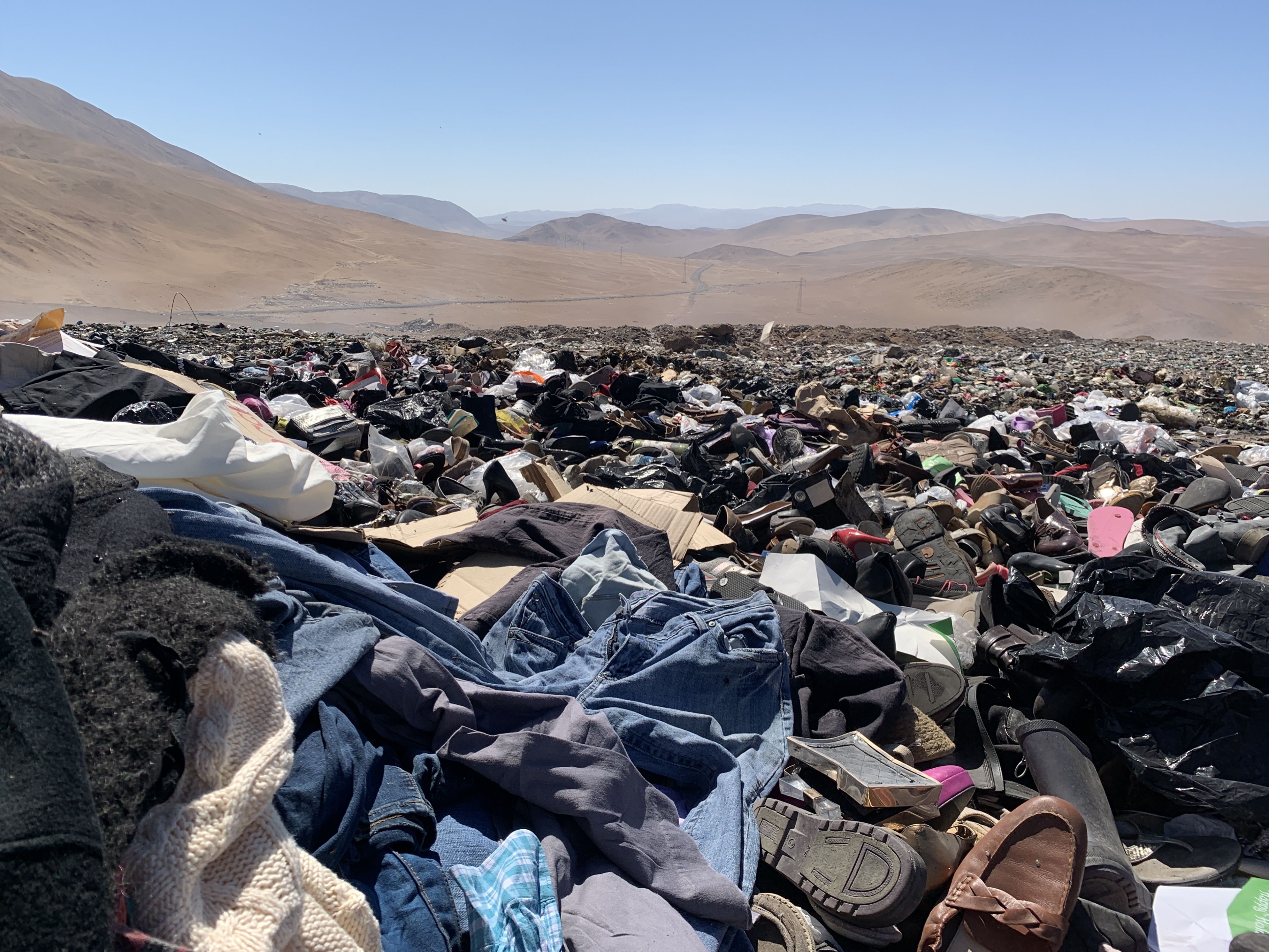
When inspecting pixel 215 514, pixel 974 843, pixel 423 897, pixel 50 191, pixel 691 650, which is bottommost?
pixel 974 843

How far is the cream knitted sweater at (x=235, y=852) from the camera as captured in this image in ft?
3.20

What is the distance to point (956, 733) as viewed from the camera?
230 cm

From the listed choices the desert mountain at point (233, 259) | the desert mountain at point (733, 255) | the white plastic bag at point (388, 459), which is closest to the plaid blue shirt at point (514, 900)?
the white plastic bag at point (388, 459)

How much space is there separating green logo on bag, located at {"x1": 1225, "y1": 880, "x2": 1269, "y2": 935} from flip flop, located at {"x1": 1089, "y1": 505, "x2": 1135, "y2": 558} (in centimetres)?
208

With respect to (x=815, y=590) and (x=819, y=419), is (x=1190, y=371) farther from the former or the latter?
(x=815, y=590)

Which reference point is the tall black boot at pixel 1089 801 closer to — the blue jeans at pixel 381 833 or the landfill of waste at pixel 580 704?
the landfill of waste at pixel 580 704

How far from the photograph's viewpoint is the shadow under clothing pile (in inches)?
52.9

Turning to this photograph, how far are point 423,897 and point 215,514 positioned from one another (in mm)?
1051

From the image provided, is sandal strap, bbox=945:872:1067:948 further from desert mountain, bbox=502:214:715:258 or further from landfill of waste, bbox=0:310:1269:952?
desert mountain, bbox=502:214:715:258

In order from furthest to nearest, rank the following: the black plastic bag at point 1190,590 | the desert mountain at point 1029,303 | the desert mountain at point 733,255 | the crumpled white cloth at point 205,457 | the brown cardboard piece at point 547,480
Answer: the desert mountain at point 733,255 → the desert mountain at point 1029,303 → the brown cardboard piece at point 547,480 → the black plastic bag at point 1190,590 → the crumpled white cloth at point 205,457

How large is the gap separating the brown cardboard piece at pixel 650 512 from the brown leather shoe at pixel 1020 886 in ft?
5.90

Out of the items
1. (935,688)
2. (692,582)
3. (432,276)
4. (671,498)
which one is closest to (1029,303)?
(432,276)

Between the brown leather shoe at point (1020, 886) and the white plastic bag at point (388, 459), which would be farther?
the white plastic bag at point (388, 459)

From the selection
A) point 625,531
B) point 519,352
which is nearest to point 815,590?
point 625,531
